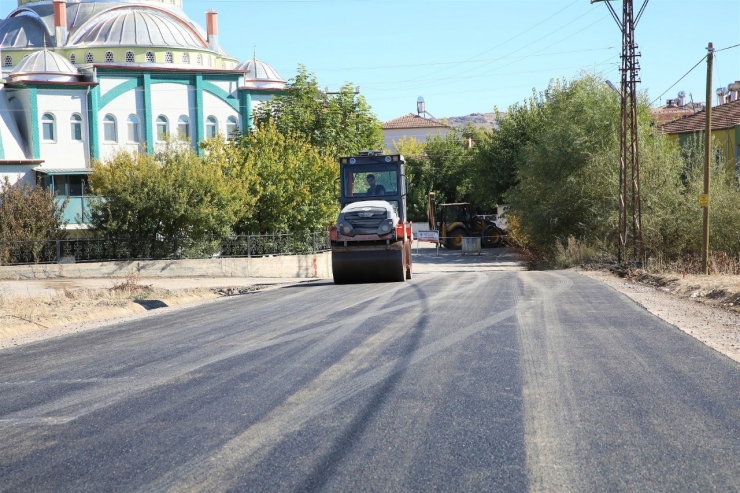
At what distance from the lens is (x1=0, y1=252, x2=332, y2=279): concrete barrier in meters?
29.0

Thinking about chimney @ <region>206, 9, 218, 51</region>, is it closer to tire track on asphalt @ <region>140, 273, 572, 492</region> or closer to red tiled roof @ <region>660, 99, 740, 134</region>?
red tiled roof @ <region>660, 99, 740, 134</region>

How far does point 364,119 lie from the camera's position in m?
44.3

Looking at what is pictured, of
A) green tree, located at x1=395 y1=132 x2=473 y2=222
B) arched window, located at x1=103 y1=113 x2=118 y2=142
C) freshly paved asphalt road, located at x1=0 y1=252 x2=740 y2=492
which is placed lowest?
freshly paved asphalt road, located at x1=0 y1=252 x2=740 y2=492

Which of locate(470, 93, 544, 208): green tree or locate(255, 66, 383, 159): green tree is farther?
locate(470, 93, 544, 208): green tree

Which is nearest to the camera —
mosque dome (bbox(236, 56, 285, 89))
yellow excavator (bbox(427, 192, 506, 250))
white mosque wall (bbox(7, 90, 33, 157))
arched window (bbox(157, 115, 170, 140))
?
white mosque wall (bbox(7, 90, 33, 157))

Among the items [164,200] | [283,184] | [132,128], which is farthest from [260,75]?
[164,200]

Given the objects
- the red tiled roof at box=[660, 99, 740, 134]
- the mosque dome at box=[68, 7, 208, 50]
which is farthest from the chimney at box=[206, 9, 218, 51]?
the red tiled roof at box=[660, 99, 740, 134]

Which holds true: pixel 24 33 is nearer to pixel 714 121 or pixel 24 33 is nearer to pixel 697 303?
pixel 714 121

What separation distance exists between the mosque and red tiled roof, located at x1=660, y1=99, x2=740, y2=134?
26.9m

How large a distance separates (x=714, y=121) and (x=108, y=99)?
1478 inches

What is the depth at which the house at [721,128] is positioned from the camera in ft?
151

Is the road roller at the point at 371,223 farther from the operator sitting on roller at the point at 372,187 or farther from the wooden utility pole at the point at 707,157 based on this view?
the wooden utility pole at the point at 707,157

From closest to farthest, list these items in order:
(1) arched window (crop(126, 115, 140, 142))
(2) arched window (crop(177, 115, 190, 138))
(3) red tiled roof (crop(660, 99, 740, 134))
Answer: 1. (3) red tiled roof (crop(660, 99, 740, 134))
2. (1) arched window (crop(126, 115, 140, 142))
3. (2) arched window (crop(177, 115, 190, 138))

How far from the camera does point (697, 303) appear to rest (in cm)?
1697
